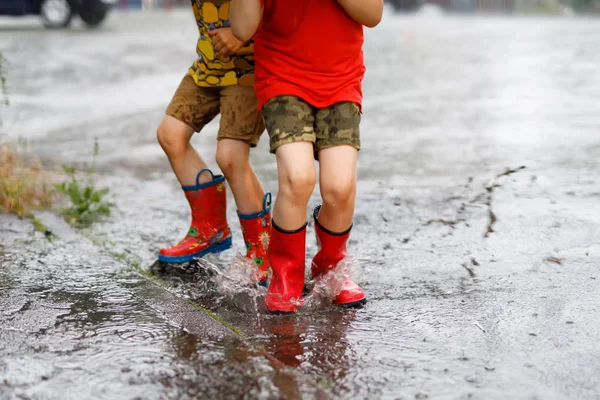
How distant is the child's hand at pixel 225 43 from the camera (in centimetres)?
326

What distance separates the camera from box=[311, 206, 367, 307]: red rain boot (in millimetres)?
3135

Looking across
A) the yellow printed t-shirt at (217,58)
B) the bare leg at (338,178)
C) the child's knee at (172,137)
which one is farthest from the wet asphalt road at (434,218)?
the yellow printed t-shirt at (217,58)

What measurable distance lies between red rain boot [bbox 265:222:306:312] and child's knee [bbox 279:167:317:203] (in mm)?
154

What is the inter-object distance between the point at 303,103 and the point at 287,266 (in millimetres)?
600

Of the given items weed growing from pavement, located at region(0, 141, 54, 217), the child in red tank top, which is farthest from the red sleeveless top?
weed growing from pavement, located at region(0, 141, 54, 217)

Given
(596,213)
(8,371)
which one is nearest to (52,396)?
(8,371)

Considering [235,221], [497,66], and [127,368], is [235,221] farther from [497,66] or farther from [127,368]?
[497,66]

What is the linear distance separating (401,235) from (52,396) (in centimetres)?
213

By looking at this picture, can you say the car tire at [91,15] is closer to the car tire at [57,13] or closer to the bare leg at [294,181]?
the car tire at [57,13]

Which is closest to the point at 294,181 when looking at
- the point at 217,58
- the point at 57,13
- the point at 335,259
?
the point at 335,259

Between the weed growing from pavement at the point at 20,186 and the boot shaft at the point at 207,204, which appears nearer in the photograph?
the boot shaft at the point at 207,204

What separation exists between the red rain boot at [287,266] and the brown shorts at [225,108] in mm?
476

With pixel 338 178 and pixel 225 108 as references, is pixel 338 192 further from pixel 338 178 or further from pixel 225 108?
pixel 225 108

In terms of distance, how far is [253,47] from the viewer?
3.36m
